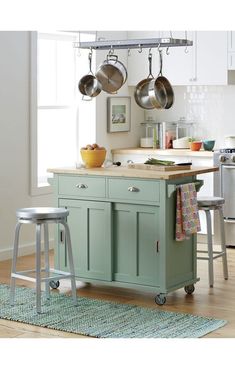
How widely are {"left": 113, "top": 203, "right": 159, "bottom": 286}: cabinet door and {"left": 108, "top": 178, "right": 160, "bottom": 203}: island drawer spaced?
67mm

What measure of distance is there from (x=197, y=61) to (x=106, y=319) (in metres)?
3.79

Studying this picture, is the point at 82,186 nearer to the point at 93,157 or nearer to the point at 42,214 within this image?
the point at 93,157

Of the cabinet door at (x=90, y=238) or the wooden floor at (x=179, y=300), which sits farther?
the cabinet door at (x=90, y=238)

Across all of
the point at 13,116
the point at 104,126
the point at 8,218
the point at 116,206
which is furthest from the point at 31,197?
the point at 116,206

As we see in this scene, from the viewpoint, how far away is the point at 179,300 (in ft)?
16.9

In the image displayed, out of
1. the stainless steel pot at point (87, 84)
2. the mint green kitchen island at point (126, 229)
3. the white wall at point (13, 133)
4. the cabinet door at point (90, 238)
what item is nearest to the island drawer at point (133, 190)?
the mint green kitchen island at point (126, 229)

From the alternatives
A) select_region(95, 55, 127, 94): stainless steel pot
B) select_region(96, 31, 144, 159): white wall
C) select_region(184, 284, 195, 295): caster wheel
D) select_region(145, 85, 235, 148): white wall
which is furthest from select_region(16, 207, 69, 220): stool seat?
select_region(145, 85, 235, 148): white wall

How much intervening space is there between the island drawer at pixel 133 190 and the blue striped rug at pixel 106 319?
2.42ft

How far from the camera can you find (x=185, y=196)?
16.6 feet

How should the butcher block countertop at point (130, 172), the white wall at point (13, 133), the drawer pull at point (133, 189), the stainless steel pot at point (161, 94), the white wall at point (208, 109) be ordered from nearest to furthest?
the butcher block countertop at point (130, 172) → the drawer pull at point (133, 189) → the stainless steel pot at point (161, 94) → the white wall at point (13, 133) → the white wall at point (208, 109)

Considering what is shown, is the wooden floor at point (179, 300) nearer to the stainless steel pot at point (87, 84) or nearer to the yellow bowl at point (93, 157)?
the yellow bowl at point (93, 157)

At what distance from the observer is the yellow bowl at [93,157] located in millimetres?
5555

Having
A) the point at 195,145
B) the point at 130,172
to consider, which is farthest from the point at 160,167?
the point at 195,145

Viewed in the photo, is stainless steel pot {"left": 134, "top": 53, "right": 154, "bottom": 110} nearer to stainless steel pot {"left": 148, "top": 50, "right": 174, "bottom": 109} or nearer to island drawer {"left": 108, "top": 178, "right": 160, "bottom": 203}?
stainless steel pot {"left": 148, "top": 50, "right": 174, "bottom": 109}
